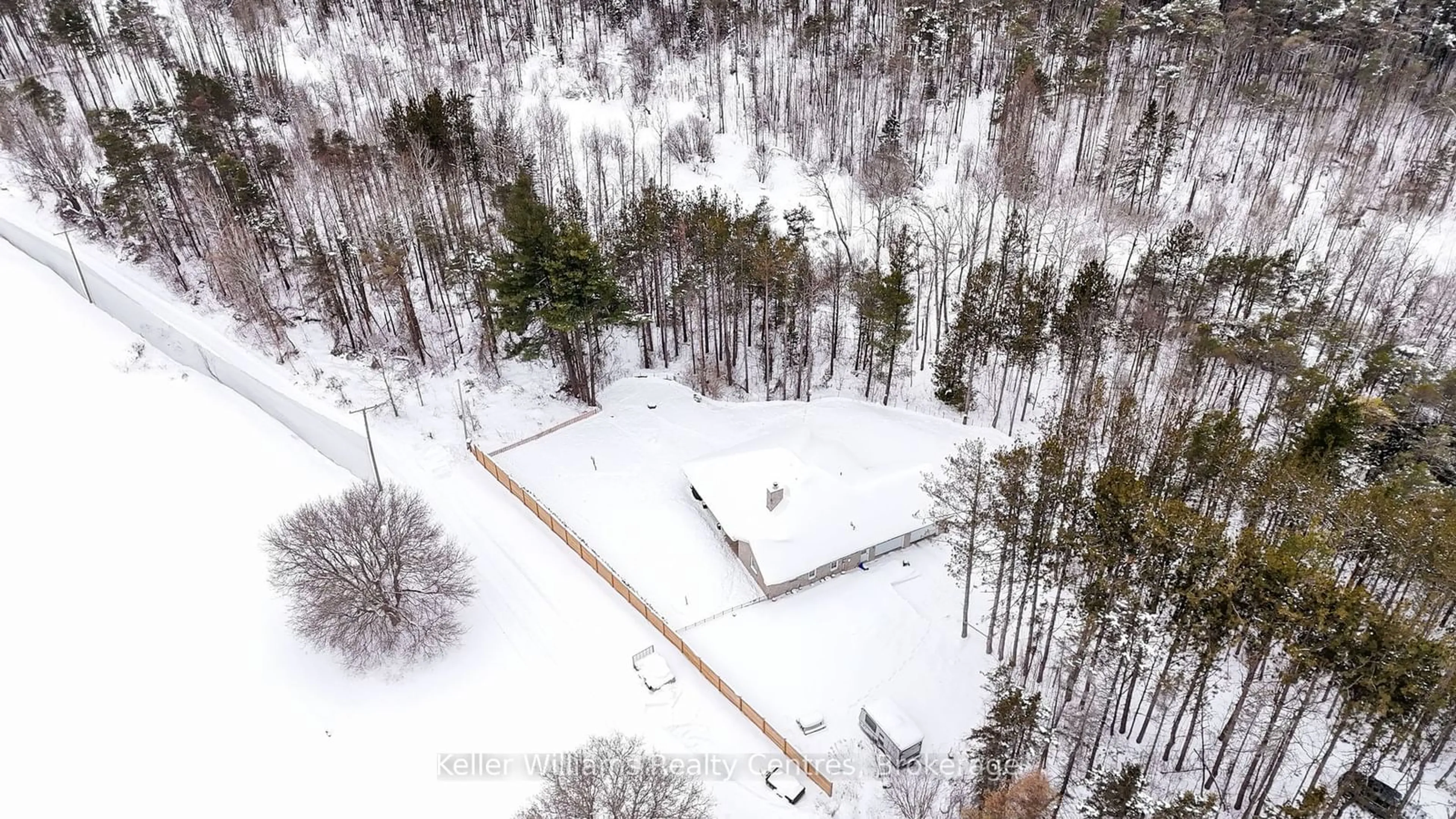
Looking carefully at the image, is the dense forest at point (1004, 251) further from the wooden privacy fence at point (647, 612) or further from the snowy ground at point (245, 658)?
the snowy ground at point (245, 658)

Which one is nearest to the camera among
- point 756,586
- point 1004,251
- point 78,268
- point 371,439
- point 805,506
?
point 756,586

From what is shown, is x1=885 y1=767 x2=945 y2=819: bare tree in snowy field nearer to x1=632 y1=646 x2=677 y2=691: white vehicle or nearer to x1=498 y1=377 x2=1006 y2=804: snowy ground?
x1=498 y1=377 x2=1006 y2=804: snowy ground

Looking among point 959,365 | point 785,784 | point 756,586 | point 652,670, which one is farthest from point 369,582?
point 959,365

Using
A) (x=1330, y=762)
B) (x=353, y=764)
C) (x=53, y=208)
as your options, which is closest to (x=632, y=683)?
(x=353, y=764)

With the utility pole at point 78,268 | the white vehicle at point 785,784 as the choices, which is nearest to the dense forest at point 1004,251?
the utility pole at point 78,268

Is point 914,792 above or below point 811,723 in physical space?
above

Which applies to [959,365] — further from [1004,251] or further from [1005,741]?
[1005,741]
